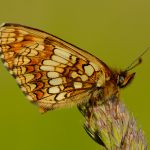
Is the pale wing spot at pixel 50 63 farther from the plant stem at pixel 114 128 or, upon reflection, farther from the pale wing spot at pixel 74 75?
the plant stem at pixel 114 128

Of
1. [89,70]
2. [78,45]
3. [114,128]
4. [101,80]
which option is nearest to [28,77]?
[89,70]

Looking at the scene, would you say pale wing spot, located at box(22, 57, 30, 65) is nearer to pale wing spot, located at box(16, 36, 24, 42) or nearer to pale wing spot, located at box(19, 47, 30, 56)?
pale wing spot, located at box(19, 47, 30, 56)

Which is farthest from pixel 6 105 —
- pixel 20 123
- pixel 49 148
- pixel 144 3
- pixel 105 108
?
pixel 105 108

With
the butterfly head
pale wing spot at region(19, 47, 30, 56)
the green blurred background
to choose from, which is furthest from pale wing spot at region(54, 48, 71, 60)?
the green blurred background

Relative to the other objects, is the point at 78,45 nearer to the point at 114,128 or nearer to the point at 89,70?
the point at 89,70

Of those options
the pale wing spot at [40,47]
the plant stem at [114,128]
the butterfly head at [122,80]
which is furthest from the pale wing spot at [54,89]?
the plant stem at [114,128]

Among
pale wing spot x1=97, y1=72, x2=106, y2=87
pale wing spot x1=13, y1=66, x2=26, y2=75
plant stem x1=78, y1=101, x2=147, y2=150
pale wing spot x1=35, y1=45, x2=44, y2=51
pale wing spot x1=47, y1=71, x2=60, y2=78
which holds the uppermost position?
pale wing spot x1=35, y1=45, x2=44, y2=51
